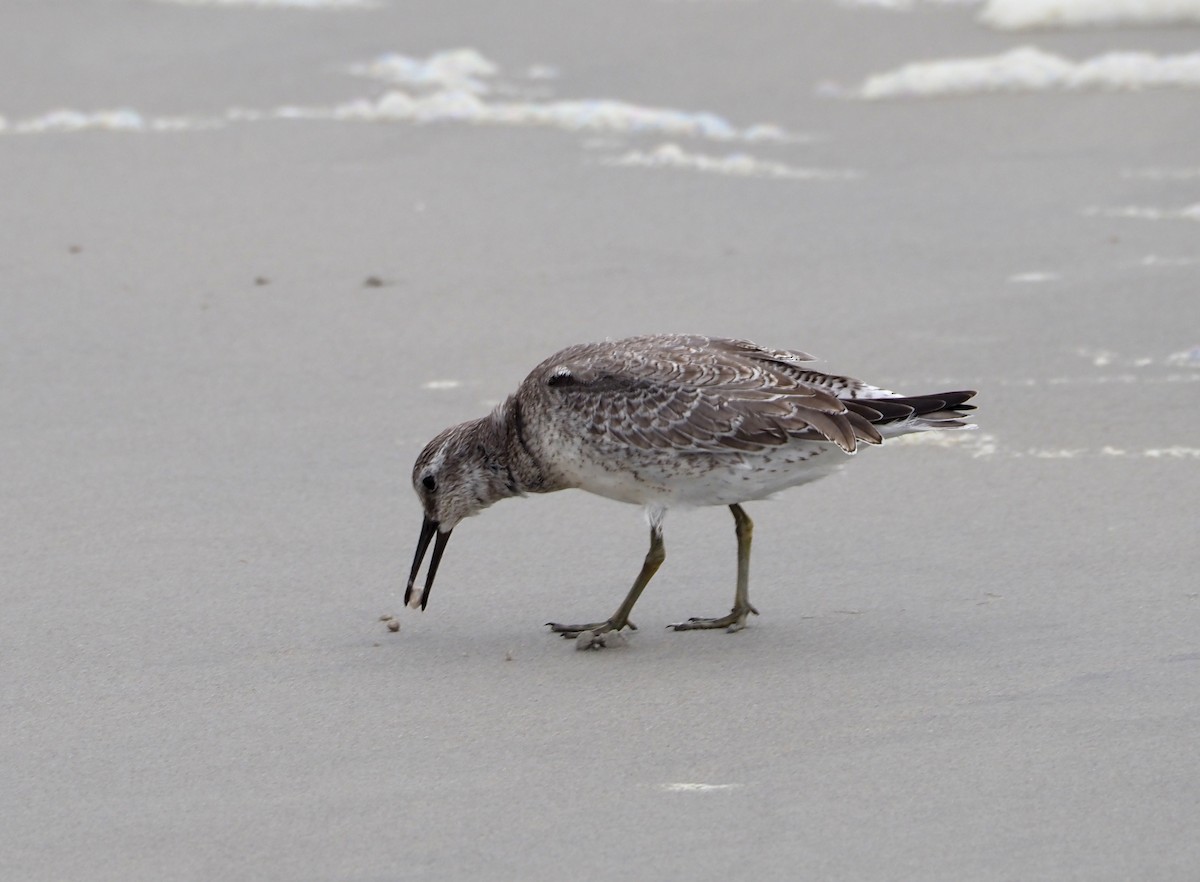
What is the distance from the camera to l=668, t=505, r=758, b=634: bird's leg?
528 centimetres

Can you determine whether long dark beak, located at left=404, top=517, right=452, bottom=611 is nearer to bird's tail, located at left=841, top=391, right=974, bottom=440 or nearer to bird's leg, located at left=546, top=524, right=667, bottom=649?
bird's leg, located at left=546, top=524, right=667, bottom=649

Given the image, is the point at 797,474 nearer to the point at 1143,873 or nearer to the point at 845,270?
the point at 1143,873

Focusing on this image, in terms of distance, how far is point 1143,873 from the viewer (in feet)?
11.7

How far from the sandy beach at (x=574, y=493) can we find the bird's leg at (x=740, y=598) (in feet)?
0.22

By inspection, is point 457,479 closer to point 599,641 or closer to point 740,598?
point 599,641

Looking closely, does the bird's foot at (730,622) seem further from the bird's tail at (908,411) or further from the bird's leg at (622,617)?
the bird's tail at (908,411)

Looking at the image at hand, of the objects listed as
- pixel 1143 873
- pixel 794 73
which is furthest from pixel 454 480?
pixel 794 73

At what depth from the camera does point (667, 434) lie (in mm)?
5199

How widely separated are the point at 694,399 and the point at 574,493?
4.50ft

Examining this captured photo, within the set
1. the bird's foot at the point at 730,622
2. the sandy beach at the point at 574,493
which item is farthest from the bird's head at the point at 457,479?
the bird's foot at the point at 730,622

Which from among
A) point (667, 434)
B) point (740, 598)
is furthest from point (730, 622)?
point (667, 434)

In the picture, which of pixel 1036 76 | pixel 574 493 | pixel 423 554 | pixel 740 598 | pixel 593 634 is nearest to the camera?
pixel 593 634

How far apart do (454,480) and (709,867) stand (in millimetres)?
2153

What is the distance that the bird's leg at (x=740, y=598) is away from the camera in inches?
208
